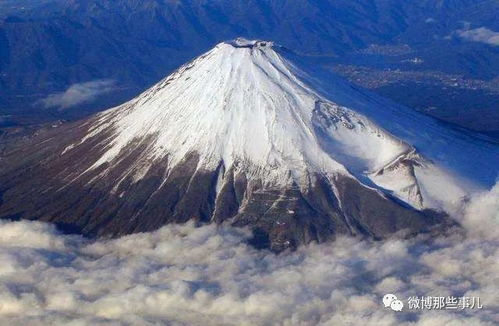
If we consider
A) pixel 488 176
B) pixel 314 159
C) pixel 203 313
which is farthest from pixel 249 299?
pixel 488 176

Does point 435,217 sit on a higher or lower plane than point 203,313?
higher

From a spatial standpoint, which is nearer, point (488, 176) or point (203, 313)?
point (203, 313)

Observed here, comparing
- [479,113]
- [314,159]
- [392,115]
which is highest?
[479,113]

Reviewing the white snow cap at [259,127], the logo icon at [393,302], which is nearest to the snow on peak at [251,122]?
the white snow cap at [259,127]

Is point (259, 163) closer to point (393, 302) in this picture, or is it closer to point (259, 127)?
point (259, 127)

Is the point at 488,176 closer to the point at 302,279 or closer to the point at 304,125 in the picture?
the point at 304,125

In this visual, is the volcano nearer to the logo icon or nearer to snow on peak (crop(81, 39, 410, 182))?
snow on peak (crop(81, 39, 410, 182))
